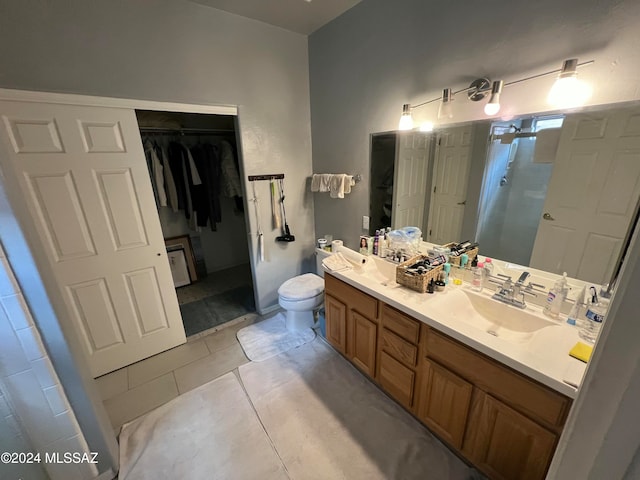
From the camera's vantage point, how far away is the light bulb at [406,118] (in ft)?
5.65

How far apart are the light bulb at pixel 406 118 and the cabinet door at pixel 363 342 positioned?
4.36 ft

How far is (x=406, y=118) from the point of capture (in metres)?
1.73

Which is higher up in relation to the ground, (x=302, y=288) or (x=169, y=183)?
(x=169, y=183)

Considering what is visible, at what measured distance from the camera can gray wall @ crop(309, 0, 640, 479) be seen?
40 cm

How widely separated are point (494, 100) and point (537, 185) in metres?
Answer: 0.49

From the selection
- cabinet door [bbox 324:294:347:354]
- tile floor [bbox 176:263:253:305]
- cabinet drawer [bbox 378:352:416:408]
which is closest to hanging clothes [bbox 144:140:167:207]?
tile floor [bbox 176:263:253:305]

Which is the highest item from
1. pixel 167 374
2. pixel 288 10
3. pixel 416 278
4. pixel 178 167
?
pixel 288 10

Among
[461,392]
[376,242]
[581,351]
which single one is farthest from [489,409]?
[376,242]

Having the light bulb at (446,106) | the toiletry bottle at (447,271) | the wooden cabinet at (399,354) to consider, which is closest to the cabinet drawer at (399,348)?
the wooden cabinet at (399,354)

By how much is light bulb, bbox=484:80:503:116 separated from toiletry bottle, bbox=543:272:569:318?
3.01 ft

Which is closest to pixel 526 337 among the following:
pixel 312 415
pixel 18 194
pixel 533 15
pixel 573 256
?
pixel 573 256

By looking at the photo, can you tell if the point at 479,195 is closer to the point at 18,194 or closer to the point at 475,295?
the point at 475,295

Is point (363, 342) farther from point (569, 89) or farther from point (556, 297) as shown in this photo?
point (569, 89)

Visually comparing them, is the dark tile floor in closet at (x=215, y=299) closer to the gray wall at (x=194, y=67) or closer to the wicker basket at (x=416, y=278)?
the gray wall at (x=194, y=67)
